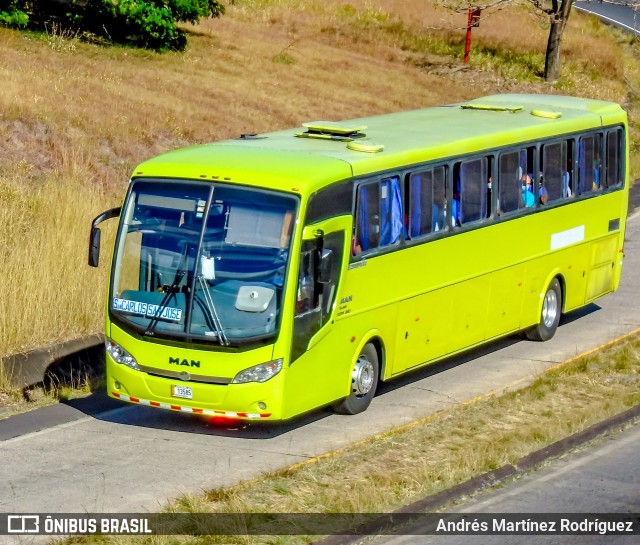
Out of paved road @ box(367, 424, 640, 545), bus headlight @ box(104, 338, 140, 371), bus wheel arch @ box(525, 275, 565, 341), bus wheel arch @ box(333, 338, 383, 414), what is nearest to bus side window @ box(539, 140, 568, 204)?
bus wheel arch @ box(525, 275, 565, 341)

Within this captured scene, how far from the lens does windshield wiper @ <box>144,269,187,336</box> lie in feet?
41.8

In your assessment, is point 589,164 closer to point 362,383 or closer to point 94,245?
point 362,383

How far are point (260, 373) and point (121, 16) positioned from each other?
22.5 m

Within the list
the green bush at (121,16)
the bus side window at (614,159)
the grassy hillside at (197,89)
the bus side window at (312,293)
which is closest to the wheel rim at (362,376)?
the bus side window at (312,293)

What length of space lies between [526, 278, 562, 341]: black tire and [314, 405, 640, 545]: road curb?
157 inches

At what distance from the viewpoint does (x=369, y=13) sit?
1873 inches

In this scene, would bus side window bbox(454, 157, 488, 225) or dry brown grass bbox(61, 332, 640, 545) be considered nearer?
dry brown grass bbox(61, 332, 640, 545)

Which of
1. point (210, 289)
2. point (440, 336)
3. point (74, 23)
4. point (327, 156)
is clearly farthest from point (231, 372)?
point (74, 23)

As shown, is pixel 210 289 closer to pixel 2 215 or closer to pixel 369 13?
pixel 2 215

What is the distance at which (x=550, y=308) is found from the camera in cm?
1814

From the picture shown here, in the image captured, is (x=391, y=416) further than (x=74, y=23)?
No

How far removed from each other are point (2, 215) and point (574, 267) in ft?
25.5

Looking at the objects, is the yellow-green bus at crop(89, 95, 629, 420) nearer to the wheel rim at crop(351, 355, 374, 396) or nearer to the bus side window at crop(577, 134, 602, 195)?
the wheel rim at crop(351, 355, 374, 396)

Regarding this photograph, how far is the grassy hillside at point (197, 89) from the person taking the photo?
1681 cm
